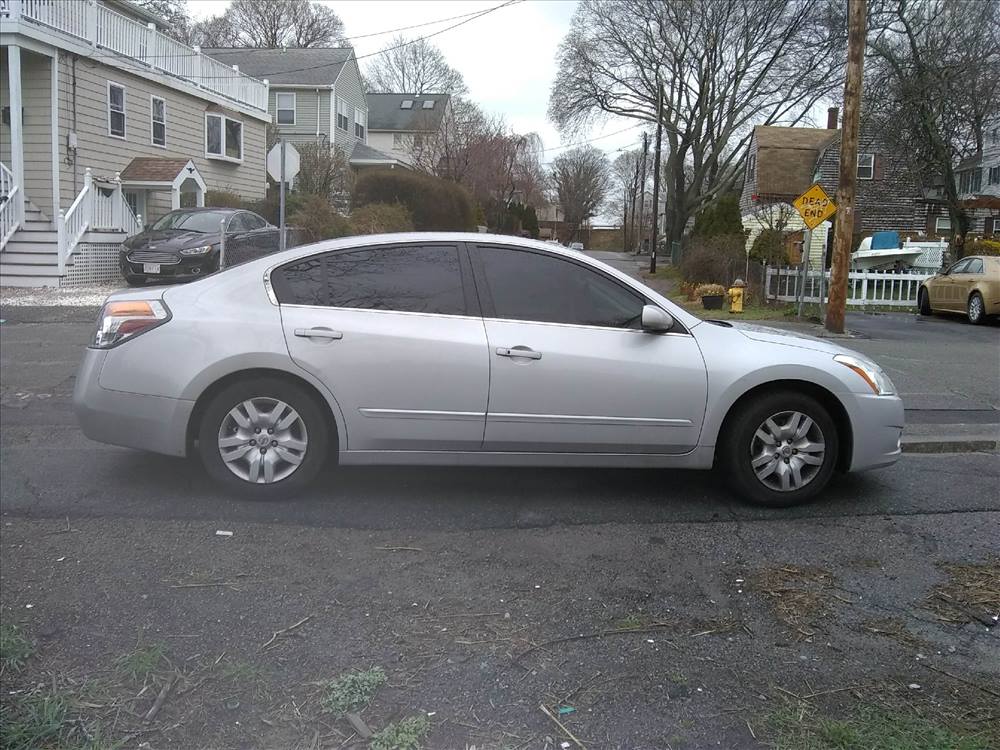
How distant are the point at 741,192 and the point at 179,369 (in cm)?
4593

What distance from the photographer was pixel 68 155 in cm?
2056

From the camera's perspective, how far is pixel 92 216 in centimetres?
1973

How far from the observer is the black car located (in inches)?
675

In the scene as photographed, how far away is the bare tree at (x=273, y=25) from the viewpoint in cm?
6128

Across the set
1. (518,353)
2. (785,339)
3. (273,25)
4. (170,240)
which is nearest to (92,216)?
(170,240)

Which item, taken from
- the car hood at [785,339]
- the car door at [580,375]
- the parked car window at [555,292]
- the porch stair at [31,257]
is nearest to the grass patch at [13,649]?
the car door at [580,375]

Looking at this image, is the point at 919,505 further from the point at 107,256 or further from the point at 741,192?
the point at 741,192

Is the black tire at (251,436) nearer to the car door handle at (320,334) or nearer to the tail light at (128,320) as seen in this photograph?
the car door handle at (320,334)

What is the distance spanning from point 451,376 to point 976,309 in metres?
16.6

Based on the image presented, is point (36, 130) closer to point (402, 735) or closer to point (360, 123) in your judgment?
point (402, 735)

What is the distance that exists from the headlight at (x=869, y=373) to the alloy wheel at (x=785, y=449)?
0.43 m

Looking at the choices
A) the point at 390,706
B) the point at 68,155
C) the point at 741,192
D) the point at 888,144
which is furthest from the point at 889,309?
A: the point at 741,192

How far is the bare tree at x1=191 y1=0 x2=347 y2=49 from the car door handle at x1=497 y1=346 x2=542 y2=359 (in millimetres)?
61839

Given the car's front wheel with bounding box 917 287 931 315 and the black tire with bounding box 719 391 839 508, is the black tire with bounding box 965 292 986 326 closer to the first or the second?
the car's front wheel with bounding box 917 287 931 315
